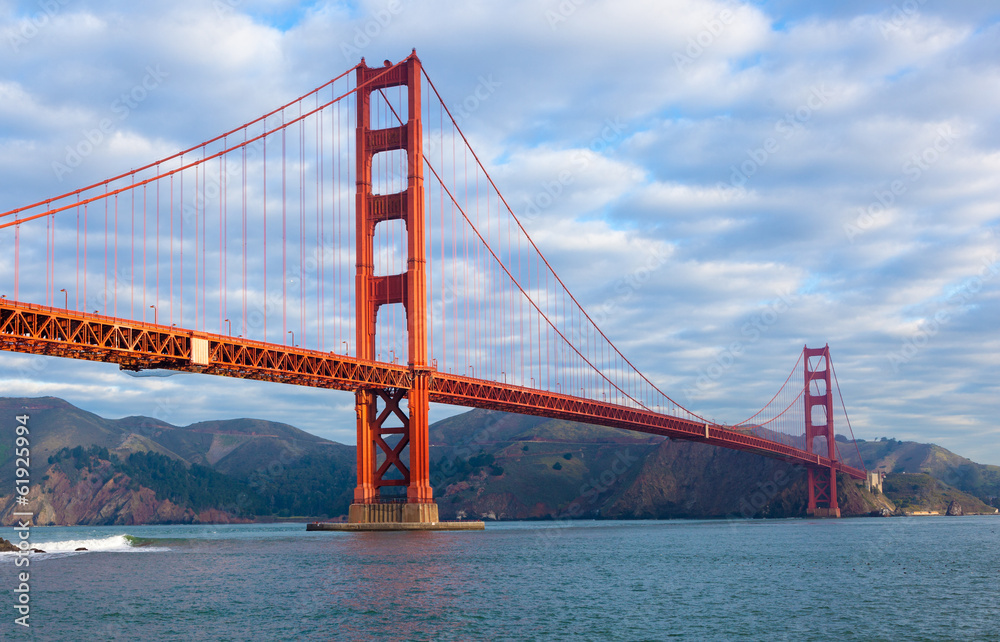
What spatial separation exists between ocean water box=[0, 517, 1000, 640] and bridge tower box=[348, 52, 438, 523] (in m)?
19.3

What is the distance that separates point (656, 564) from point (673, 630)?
2134 centimetres

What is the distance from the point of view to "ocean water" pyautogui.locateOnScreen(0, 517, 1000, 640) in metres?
25.2

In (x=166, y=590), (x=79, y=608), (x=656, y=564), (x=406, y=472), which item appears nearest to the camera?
(x=79, y=608)

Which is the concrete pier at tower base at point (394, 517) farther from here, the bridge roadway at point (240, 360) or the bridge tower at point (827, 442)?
the bridge tower at point (827, 442)

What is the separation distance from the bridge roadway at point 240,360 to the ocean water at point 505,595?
35.1 feet

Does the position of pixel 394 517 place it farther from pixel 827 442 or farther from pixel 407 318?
pixel 827 442

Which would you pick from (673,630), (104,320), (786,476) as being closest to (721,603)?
(673,630)

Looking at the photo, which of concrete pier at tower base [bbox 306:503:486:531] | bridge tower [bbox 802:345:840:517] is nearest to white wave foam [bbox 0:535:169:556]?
concrete pier at tower base [bbox 306:503:486:531]

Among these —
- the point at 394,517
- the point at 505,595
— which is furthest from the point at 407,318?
the point at 505,595

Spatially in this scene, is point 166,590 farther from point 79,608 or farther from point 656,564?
point 656,564

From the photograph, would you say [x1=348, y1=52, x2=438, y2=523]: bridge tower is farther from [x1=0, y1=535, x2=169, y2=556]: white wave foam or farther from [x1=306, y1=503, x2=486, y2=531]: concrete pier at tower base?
[x1=0, y1=535, x2=169, y2=556]: white wave foam

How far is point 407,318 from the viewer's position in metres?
75.8

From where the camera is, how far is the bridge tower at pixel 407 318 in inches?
2931

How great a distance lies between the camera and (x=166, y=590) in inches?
1348
